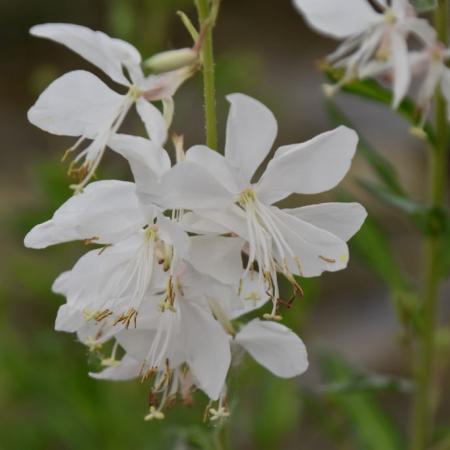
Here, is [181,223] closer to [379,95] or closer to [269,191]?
[269,191]

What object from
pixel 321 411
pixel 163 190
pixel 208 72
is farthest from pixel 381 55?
pixel 321 411

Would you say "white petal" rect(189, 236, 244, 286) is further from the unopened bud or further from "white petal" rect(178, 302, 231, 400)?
the unopened bud

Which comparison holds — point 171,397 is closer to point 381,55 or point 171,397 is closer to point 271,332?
point 271,332

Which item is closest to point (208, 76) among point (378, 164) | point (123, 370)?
point (123, 370)

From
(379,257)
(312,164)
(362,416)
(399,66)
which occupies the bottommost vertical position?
(362,416)

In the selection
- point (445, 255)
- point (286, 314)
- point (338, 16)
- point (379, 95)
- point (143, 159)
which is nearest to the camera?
point (143, 159)

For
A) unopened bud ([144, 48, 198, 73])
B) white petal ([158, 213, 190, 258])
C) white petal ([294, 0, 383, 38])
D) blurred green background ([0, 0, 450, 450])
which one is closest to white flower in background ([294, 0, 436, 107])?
white petal ([294, 0, 383, 38])

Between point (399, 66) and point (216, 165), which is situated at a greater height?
point (216, 165)

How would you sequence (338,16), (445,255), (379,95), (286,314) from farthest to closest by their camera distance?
(286,314) < (445,255) < (379,95) < (338,16)
